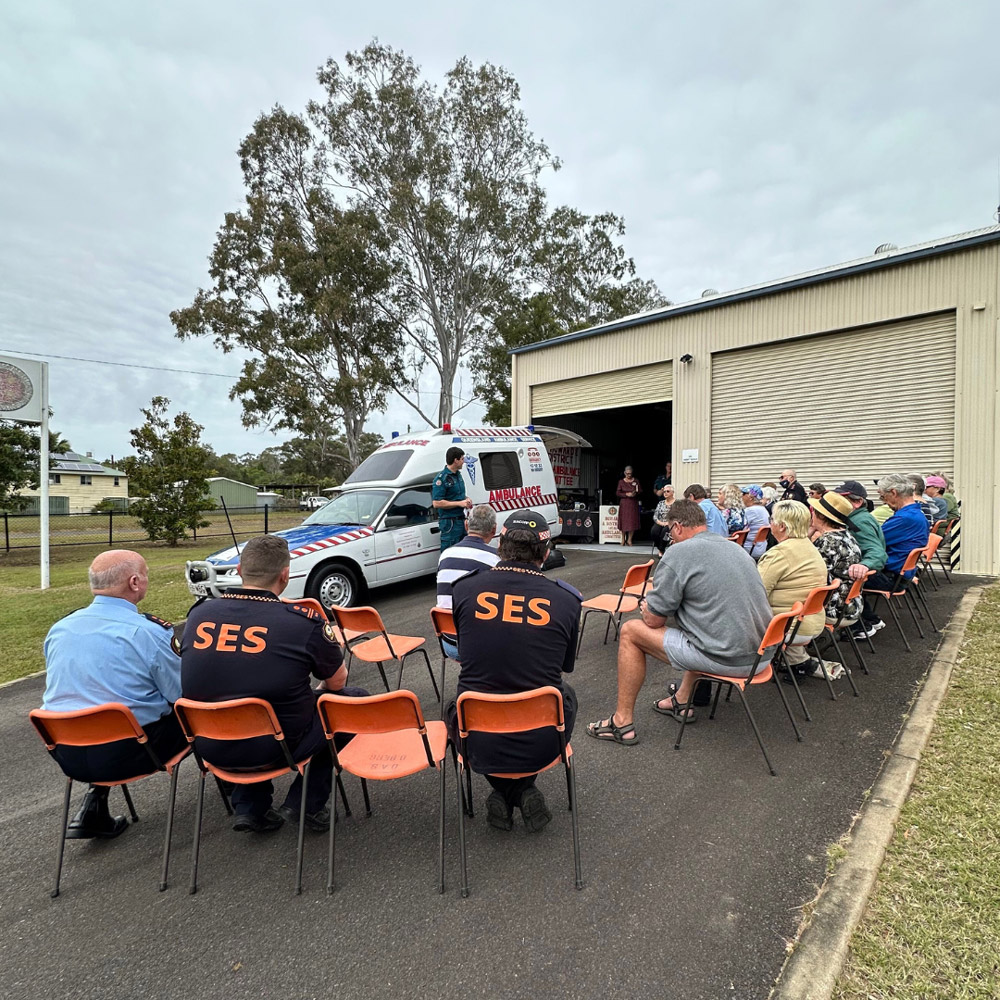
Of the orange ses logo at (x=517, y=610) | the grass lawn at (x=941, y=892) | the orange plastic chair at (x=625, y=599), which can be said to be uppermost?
the orange ses logo at (x=517, y=610)

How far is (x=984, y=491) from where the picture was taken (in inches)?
345

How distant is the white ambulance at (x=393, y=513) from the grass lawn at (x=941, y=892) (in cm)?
581

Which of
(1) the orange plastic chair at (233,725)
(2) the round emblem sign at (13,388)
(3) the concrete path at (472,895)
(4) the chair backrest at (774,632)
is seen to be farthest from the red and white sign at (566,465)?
(1) the orange plastic chair at (233,725)

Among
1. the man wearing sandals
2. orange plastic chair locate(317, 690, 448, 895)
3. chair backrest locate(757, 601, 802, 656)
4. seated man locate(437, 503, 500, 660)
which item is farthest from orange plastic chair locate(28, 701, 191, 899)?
chair backrest locate(757, 601, 802, 656)

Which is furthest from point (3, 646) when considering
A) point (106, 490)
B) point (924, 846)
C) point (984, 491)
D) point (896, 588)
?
point (106, 490)

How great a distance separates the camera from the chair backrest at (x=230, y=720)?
225cm

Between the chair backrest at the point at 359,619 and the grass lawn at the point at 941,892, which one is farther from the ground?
the chair backrest at the point at 359,619

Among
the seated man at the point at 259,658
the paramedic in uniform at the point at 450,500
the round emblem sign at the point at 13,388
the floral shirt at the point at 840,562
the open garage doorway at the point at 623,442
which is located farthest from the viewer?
the open garage doorway at the point at 623,442

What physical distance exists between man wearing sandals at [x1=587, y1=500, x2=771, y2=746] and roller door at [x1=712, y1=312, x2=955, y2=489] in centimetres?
836

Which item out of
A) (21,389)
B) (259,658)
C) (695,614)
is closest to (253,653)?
(259,658)

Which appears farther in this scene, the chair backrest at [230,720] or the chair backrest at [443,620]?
the chair backrest at [443,620]

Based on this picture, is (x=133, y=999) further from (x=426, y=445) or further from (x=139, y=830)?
(x=426, y=445)

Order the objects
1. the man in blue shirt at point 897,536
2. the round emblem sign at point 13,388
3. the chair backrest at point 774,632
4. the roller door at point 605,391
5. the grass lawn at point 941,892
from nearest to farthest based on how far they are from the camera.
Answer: the grass lawn at point 941,892 < the chair backrest at point 774,632 < the man in blue shirt at point 897,536 < the round emblem sign at point 13,388 < the roller door at point 605,391

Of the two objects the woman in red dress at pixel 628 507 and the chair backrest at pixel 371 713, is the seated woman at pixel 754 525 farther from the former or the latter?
the chair backrest at pixel 371 713
